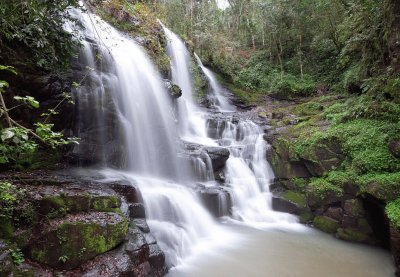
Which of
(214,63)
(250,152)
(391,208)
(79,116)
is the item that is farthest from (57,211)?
(214,63)

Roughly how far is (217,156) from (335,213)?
4102 millimetres

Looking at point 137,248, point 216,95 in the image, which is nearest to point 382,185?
point 137,248

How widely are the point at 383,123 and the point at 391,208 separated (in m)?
3.12

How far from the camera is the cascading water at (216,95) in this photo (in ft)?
56.7

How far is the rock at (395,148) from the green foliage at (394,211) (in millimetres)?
1378

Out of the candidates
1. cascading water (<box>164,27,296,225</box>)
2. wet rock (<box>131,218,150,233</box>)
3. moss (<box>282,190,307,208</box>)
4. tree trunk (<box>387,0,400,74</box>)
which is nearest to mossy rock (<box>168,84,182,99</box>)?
cascading water (<box>164,27,296,225</box>)

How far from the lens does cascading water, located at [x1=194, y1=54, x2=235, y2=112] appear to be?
56.7 feet

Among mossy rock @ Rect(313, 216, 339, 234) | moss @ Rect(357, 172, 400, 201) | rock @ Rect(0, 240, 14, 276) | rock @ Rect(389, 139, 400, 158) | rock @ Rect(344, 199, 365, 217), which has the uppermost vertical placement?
rock @ Rect(389, 139, 400, 158)

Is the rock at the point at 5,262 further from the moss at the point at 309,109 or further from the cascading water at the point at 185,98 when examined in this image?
the moss at the point at 309,109

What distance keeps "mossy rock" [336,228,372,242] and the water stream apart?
1.20 feet

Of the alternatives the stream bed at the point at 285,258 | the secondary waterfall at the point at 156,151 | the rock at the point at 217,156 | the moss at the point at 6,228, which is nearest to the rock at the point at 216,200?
the secondary waterfall at the point at 156,151

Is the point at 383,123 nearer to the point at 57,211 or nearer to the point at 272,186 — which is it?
the point at 272,186

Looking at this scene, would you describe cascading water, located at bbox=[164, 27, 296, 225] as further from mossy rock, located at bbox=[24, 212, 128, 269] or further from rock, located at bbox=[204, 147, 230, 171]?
mossy rock, located at bbox=[24, 212, 128, 269]

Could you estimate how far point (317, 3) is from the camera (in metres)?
17.1
